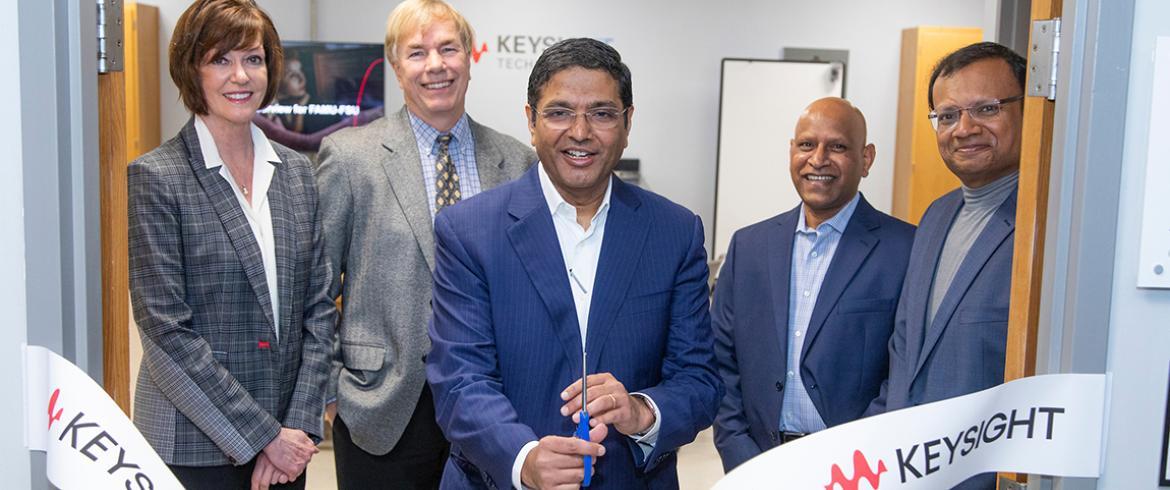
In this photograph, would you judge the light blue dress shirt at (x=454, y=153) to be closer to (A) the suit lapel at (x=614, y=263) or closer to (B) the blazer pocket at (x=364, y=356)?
(B) the blazer pocket at (x=364, y=356)

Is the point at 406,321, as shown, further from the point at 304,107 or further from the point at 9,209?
the point at 304,107

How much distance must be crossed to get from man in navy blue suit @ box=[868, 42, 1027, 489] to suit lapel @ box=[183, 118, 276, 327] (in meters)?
1.34

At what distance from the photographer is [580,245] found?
2.01 m

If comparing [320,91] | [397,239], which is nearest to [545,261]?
[397,239]

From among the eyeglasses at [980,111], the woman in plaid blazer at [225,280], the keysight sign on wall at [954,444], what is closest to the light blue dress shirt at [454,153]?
the woman in plaid blazer at [225,280]

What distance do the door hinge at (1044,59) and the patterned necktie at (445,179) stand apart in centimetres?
141

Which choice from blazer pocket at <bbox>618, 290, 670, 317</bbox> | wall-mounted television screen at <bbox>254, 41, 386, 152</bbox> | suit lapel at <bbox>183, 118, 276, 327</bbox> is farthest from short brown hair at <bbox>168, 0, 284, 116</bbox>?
wall-mounted television screen at <bbox>254, 41, 386, 152</bbox>

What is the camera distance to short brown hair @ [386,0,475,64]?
2.57 m

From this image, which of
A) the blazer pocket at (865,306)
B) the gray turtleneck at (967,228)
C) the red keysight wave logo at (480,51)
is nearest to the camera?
the gray turtleneck at (967,228)

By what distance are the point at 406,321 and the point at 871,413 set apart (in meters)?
1.09

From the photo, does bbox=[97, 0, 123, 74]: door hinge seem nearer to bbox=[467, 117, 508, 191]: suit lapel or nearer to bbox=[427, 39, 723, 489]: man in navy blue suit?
bbox=[427, 39, 723, 489]: man in navy blue suit

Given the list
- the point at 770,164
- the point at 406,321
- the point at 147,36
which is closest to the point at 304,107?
the point at 147,36

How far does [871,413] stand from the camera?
7.59 ft

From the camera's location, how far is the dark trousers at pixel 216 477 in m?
2.17
